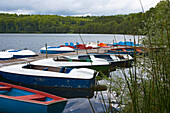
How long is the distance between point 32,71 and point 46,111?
510cm

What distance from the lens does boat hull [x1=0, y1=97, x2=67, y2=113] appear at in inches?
217

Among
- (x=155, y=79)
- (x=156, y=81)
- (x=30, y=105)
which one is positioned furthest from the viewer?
(x=30, y=105)

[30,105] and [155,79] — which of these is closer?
[155,79]

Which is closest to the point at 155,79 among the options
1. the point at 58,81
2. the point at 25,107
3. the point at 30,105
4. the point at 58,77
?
the point at 30,105

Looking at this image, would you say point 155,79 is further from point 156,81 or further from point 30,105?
point 30,105

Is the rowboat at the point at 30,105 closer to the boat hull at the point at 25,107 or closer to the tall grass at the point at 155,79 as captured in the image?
the boat hull at the point at 25,107

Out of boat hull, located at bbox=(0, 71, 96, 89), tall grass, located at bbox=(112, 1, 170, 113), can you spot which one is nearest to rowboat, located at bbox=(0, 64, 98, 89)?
boat hull, located at bbox=(0, 71, 96, 89)

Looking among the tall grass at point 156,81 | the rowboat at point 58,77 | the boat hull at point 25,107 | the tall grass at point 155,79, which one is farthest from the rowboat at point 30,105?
the rowboat at point 58,77

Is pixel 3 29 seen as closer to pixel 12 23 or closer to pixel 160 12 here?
pixel 12 23

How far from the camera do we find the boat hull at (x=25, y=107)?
18.1 feet

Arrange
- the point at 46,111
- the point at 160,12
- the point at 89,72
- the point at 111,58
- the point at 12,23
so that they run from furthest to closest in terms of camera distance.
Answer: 1. the point at 12,23
2. the point at 111,58
3. the point at 89,72
4. the point at 46,111
5. the point at 160,12

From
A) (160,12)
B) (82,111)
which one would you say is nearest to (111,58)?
(82,111)

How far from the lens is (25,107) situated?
5703mm

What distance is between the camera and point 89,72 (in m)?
9.96
